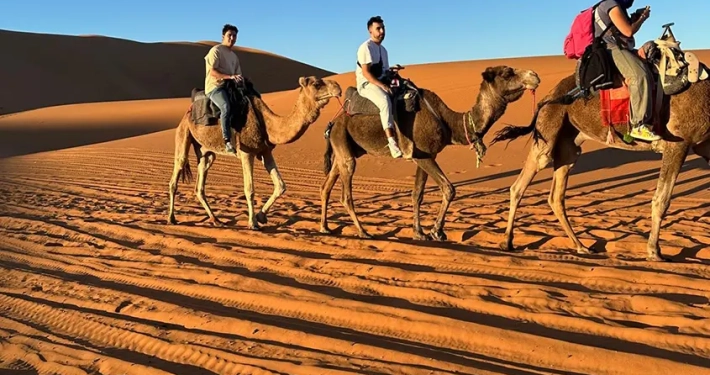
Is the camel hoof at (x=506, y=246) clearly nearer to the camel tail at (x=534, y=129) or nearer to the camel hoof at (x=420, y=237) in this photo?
the camel hoof at (x=420, y=237)

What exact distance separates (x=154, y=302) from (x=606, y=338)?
3500mm

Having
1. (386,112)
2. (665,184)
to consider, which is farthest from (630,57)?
(386,112)

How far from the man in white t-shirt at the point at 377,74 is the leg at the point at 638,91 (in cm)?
250

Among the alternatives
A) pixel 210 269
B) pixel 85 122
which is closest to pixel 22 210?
pixel 210 269

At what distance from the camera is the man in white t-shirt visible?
7562 millimetres

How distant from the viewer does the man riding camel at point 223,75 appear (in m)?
8.60

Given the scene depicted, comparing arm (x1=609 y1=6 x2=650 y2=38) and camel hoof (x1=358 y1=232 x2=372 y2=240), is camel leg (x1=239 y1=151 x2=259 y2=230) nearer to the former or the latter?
camel hoof (x1=358 y1=232 x2=372 y2=240)

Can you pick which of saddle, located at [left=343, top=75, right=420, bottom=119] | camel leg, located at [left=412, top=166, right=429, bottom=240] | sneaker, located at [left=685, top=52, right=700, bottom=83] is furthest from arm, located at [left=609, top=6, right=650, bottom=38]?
camel leg, located at [left=412, top=166, right=429, bottom=240]

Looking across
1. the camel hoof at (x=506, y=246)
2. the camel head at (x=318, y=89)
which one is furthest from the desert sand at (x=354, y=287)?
the camel head at (x=318, y=89)

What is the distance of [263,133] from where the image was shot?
8734 millimetres

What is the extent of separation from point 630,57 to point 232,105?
487cm

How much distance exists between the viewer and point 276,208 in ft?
34.6

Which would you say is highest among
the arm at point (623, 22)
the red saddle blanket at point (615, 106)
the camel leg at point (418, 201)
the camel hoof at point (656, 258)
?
the arm at point (623, 22)

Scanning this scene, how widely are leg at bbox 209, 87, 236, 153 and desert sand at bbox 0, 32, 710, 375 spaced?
117 cm
